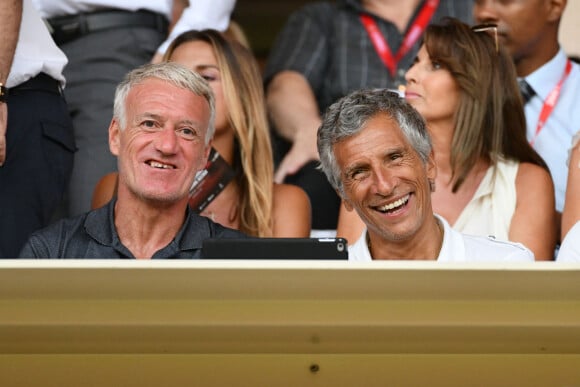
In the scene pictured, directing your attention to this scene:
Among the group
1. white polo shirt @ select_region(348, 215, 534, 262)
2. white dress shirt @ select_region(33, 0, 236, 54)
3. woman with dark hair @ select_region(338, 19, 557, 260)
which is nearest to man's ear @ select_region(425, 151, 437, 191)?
white polo shirt @ select_region(348, 215, 534, 262)

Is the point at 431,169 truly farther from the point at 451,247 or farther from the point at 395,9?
the point at 395,9

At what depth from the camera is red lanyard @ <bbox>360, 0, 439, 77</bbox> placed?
411 centimetres

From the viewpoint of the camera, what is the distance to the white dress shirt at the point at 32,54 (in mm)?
2961

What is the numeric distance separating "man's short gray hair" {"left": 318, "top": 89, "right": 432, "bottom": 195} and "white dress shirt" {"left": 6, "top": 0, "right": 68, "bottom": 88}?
0.73m

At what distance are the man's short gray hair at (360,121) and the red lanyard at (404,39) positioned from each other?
1297mm

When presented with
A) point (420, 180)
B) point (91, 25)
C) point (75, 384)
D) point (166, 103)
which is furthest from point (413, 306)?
point (91, 25)

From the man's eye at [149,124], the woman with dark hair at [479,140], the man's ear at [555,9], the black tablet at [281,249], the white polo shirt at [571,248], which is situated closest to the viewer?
the black tablet at [281,249]

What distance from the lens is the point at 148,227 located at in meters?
2.69

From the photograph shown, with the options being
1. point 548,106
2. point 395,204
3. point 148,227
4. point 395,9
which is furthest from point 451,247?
point 395,9

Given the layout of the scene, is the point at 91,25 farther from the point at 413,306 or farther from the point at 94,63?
the point at 413,306

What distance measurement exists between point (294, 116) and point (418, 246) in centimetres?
128

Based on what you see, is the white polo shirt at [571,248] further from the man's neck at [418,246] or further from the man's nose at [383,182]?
the man's nose at [383,182]

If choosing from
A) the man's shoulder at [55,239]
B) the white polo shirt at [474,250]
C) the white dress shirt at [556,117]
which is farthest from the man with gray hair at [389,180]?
the white dress shirt at [556,117]

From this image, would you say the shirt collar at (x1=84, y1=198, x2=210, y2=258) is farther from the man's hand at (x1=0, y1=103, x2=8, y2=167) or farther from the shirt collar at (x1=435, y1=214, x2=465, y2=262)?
the shirt collar at (x1=435, y1=214, x2=465, y2=262)
